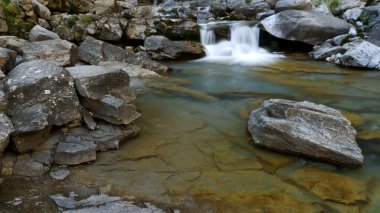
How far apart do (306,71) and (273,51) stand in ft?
12.2

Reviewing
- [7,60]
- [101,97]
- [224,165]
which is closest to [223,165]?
[224,165]

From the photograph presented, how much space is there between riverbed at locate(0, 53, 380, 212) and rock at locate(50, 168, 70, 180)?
2.9 inches

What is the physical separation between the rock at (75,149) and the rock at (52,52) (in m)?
3.62

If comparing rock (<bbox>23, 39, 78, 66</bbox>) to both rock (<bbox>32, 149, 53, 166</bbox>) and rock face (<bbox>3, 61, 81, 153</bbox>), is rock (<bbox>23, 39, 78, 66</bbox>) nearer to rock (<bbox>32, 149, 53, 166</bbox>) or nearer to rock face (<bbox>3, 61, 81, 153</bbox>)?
rock face (<bbox>3, 61, 81, 153</bbox>)

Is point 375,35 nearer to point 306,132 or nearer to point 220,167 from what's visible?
point 306,132

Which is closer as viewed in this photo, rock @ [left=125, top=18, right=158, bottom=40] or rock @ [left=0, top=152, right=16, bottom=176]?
rock @ [left=0, top=152, right=16, bottom=176]

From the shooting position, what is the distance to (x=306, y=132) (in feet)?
15.0

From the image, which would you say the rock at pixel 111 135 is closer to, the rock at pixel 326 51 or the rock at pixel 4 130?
the rock at pixel 4 130

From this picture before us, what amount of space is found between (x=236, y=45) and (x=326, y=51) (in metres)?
3.26

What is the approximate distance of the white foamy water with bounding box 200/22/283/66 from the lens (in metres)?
12.6

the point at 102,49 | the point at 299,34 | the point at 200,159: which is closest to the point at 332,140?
the point at 200,159

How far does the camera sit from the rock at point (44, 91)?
4418 mm

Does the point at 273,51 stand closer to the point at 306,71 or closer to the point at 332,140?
the point at 306,71

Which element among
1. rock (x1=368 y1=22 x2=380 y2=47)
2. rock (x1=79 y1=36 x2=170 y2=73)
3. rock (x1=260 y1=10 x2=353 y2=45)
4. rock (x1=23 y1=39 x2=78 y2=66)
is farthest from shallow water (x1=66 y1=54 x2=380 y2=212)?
rock (x1=260 y1=10 x2=353 y2=45)
